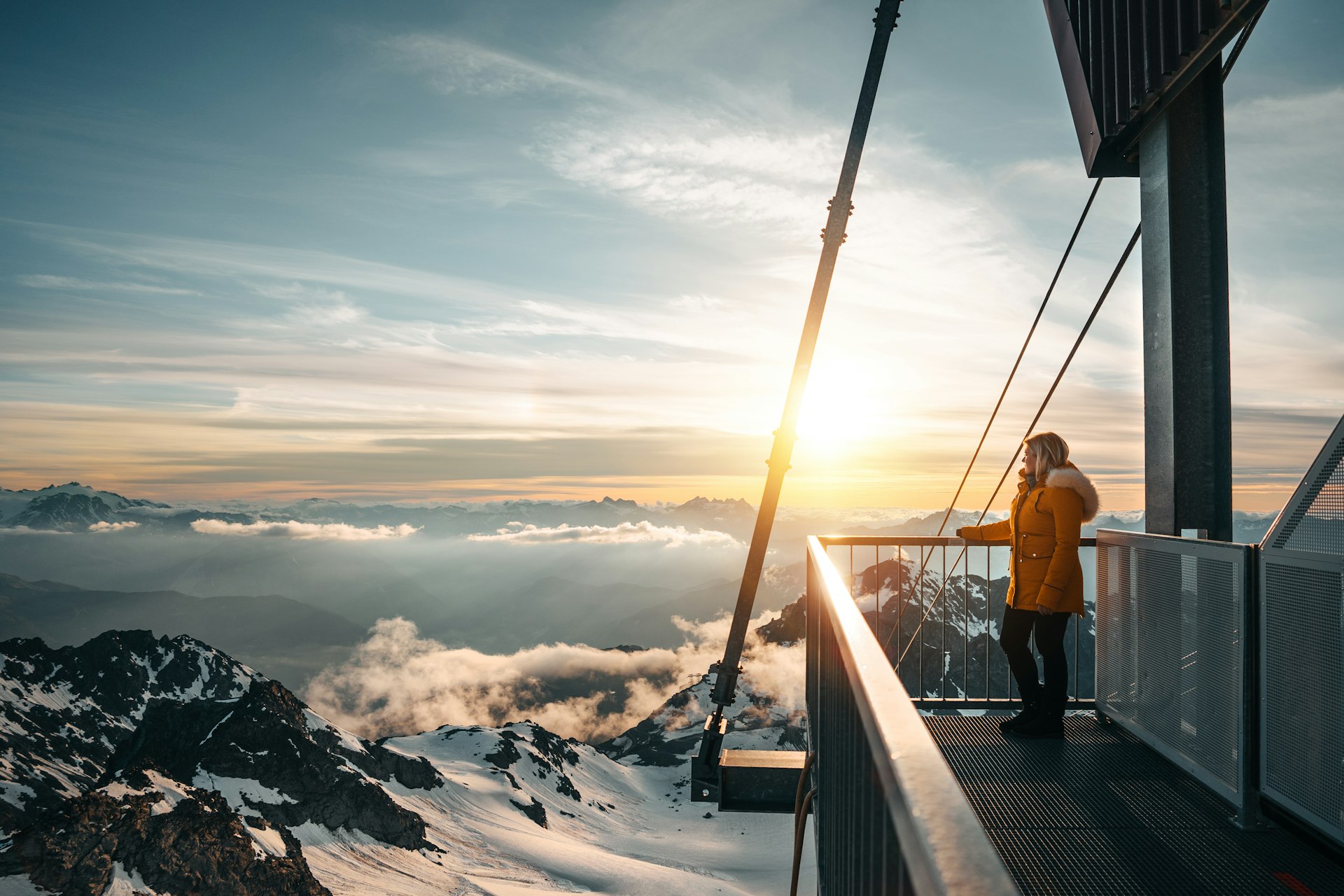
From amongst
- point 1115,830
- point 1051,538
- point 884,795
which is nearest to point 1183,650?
point 1051,538

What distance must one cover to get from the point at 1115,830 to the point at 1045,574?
1610 millimetres

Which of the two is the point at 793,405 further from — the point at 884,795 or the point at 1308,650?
the point at 884,795

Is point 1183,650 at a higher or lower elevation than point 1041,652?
higher

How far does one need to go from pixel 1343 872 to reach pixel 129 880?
134410mm

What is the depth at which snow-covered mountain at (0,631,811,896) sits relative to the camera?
103 metres

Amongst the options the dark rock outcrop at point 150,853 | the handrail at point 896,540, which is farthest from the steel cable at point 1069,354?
the dark rock outcrop at point 150,853

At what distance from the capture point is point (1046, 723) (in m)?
5.29

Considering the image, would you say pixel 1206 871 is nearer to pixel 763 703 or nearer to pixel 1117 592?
pixel 1117 592

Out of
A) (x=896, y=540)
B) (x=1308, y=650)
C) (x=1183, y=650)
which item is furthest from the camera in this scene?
(x=896, y=540)

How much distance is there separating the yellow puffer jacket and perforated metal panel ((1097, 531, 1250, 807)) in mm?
443

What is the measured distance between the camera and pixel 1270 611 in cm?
390

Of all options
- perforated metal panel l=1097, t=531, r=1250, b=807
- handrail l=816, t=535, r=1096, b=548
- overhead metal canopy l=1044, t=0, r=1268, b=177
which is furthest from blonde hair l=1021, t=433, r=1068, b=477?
overhead metal canopy l=1044, t=0, r=1268, b=177

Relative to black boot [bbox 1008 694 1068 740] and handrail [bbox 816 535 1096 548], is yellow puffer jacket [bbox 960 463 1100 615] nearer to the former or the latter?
black boot [bbox 1008 694 1068 740]

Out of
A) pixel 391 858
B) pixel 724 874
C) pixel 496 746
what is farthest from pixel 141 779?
pixel 724 874
